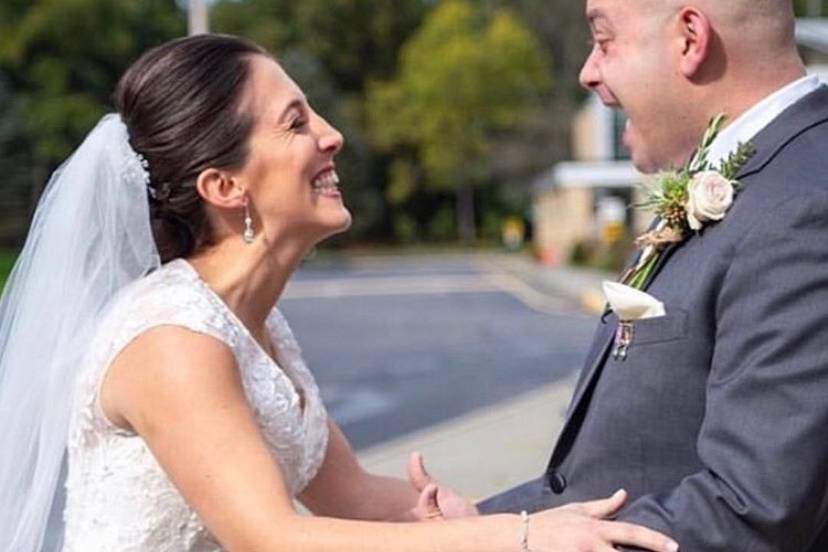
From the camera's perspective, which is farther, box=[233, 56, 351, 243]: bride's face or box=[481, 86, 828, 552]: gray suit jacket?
box=[233, 56, 351, 243]: bride's face

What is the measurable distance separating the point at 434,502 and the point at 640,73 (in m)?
0.91

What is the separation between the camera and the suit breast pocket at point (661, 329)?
5.93ft

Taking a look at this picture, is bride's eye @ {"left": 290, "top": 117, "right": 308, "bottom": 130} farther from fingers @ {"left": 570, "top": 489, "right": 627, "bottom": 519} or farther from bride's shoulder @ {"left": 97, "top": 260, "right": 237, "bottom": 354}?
fingers @ {"left": 570, "top": 489, "right": 627, "bottom": 519}

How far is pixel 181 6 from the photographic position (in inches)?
2254

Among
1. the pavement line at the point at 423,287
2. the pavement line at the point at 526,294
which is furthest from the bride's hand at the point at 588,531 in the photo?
the pavement line at the point at 423,287

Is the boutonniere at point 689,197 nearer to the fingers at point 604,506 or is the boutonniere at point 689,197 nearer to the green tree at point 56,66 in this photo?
the fingers at point 604,506

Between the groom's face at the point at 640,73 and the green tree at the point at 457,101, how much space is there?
166 feet

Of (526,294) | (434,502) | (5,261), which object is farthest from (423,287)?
(434,502)

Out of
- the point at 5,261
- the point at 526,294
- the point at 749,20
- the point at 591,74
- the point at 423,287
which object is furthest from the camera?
the point at 5,261

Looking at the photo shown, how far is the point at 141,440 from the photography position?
218 cm

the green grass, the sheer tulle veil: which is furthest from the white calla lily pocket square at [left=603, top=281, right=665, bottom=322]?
the green grass

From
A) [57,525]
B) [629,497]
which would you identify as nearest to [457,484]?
[57,525]

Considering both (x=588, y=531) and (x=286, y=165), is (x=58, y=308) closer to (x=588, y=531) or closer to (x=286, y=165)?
(x=286, y=165)

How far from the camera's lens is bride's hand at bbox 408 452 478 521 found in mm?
2404
